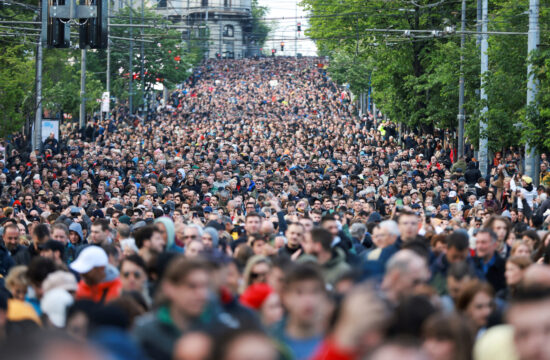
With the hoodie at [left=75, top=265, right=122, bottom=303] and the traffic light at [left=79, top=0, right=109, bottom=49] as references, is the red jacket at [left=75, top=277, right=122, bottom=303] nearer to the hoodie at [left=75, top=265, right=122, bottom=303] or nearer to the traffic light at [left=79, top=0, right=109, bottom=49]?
the hoodie at [left=75, top=265, right=122, bottom=303]

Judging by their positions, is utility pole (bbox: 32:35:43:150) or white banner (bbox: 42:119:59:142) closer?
utility pole (bbox: 32:35:43:150)

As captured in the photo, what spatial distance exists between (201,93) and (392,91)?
55.4 metres

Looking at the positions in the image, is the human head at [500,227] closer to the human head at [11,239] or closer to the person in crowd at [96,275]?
the person in crowd at [96,275]

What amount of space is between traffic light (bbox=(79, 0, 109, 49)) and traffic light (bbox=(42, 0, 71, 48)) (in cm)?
60

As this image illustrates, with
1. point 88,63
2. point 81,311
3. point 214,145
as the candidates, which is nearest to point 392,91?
point 214,145

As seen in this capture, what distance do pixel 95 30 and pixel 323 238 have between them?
11706 mm

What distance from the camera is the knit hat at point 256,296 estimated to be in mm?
7527

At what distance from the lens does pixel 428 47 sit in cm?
4519

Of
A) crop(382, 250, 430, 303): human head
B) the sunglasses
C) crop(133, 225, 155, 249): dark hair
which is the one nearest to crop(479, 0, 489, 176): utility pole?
crop(133, 225, 155, 249): dark hair

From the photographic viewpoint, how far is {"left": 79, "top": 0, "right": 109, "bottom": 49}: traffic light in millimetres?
19578

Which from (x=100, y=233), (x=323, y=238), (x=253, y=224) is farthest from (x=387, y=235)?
(x=100, y=233)

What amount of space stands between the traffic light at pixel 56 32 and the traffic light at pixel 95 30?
60cm

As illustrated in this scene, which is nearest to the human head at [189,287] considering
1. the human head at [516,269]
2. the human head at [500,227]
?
the human head at [516,269]

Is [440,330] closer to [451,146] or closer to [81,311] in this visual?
[81,311]
